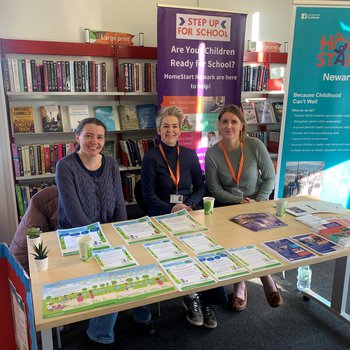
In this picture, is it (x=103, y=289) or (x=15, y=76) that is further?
(x=15, y=76)

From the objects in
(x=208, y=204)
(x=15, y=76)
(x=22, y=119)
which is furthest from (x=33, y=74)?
(x=208, y=204)

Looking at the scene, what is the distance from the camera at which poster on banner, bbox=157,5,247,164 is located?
10.4ft

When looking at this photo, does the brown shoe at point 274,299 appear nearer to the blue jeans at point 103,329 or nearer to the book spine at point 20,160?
the blue jeans at point 103,329

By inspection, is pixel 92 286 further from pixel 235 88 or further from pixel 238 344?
pixel 235 88

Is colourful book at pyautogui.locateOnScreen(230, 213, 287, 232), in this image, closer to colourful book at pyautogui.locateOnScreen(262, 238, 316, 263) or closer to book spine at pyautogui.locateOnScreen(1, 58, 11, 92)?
colourful book at pyautogui.locateOnScreen(262, 238, 316, 263)

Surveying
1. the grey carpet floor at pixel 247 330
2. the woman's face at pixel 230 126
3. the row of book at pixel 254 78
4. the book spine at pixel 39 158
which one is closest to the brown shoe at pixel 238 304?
the grey carpet floor at pixel 247 330

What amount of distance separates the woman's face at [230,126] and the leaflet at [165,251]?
112 cm

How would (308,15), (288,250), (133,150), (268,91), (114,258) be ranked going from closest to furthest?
(114,258)
(288,250)
(308,15)
(133,150)
(268,91)

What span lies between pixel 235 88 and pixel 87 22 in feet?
5.36

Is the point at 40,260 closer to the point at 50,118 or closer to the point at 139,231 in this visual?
the point at 139,231

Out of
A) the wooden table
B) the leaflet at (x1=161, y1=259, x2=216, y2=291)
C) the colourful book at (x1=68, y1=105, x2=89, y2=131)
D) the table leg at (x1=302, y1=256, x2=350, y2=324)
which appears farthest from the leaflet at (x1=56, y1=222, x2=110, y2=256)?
the colourful book at (x1=68, y1=105, x2=89, y2=131)

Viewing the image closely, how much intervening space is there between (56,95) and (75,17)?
2.59 feet

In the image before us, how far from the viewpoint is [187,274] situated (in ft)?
4.46

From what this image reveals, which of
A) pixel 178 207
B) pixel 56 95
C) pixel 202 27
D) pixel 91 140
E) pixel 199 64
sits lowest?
pixel 178 207
